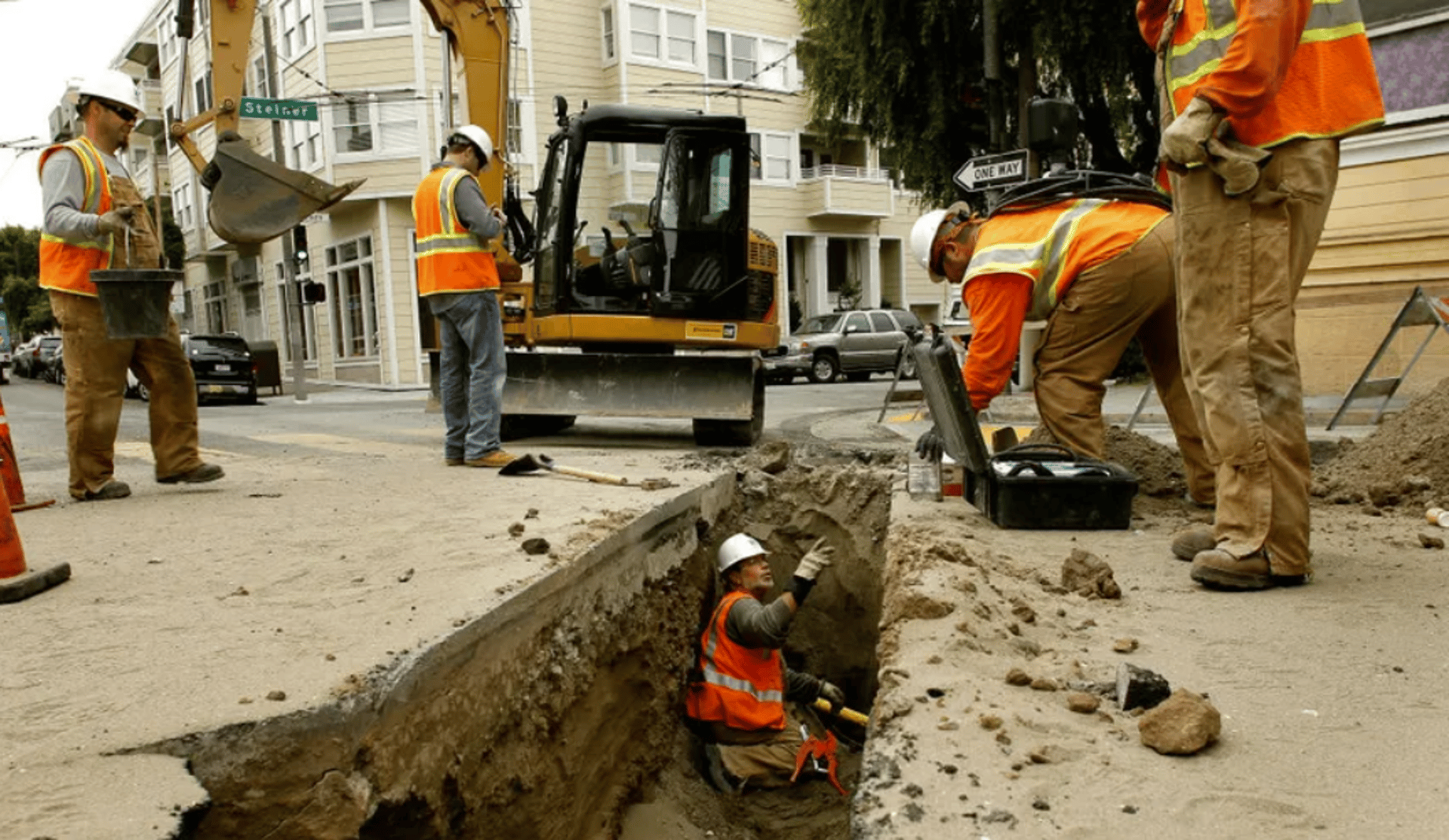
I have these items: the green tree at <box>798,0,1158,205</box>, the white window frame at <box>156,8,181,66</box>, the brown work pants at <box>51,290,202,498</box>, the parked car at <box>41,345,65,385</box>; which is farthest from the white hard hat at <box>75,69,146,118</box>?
the white window frame at <box>156,8,181,66</box>

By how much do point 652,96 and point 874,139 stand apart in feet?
42.7

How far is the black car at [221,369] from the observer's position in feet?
64.4

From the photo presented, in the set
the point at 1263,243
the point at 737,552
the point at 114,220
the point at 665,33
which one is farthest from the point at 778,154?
the point at 1263,243

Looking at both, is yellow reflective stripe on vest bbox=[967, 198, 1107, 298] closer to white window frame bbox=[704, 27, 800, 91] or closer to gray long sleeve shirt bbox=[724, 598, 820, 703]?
gray long sleeve shirt bbox=[724, 598, 820, 703]

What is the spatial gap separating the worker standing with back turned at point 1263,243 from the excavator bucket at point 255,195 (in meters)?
5.17

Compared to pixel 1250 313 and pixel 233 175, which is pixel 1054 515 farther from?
pixel 233 175

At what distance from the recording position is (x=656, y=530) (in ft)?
17.2

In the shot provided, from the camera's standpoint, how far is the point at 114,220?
5305 millimetres

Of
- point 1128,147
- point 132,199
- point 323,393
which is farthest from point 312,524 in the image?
point 323,393

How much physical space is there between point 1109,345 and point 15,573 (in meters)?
4.33

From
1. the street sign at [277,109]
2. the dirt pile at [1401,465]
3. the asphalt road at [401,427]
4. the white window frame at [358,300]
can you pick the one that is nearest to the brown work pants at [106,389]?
the asphalt road at [401,427]

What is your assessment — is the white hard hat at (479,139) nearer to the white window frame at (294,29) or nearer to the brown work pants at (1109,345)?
the brown work pants at (1109,345)

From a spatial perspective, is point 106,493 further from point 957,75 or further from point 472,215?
point 957,75

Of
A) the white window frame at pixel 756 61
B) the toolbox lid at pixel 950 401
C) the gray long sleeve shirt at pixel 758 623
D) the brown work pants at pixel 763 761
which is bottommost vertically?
the brown work pants at pixel 763 761
